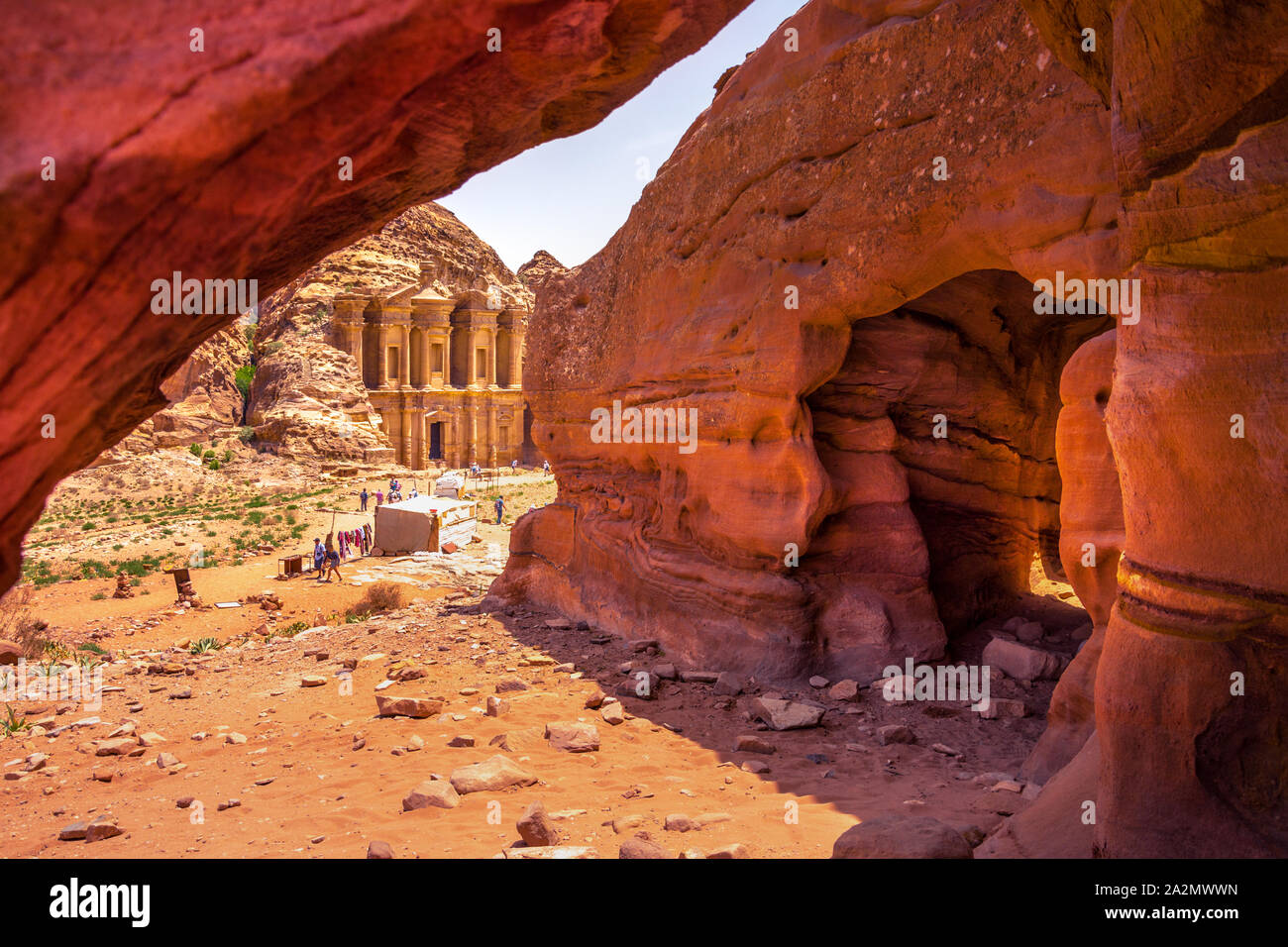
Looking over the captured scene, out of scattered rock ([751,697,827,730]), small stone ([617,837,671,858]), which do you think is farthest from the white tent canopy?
small stone ([617,837,671,858])

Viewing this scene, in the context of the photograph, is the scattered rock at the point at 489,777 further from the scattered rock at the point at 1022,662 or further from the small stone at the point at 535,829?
the scattered rock at the point at 1022,662

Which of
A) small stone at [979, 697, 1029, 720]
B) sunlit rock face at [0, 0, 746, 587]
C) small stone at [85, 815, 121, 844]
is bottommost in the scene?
small stone at [85, 815, 121, 844]

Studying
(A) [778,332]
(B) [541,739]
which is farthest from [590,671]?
(A) [778,332]

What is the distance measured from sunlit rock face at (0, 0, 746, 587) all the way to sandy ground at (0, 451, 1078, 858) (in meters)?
3.40

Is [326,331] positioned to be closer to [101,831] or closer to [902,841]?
[101,831]

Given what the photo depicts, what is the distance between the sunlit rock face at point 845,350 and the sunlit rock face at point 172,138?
14.9 ft

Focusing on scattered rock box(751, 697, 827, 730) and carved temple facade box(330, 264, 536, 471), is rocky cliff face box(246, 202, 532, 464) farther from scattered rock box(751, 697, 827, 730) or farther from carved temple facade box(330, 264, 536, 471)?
scattered rock box(751, 697, 827, 730)

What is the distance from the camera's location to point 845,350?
8109 millimetres

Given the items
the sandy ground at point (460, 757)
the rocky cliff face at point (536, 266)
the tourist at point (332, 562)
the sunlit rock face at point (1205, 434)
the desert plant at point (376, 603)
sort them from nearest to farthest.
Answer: the sunlit rock face at point (1205, 434)
the sandy ground at point (460, 757)
the desert plant at point (376, 603)
the tourist at point (332, 562)
the rocky cliff face at point (536, 266)

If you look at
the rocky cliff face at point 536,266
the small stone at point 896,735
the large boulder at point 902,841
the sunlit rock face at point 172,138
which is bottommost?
the small stone at point 896,735

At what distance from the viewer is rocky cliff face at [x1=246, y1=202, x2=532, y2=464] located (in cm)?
4178

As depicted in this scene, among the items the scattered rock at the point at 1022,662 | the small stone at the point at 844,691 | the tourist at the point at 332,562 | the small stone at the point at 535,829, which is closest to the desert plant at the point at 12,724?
the small stone at the point at 535,829

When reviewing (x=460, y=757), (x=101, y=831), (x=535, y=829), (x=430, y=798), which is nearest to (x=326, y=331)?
(x=460, y=757)

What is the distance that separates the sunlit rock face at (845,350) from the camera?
6543mm
